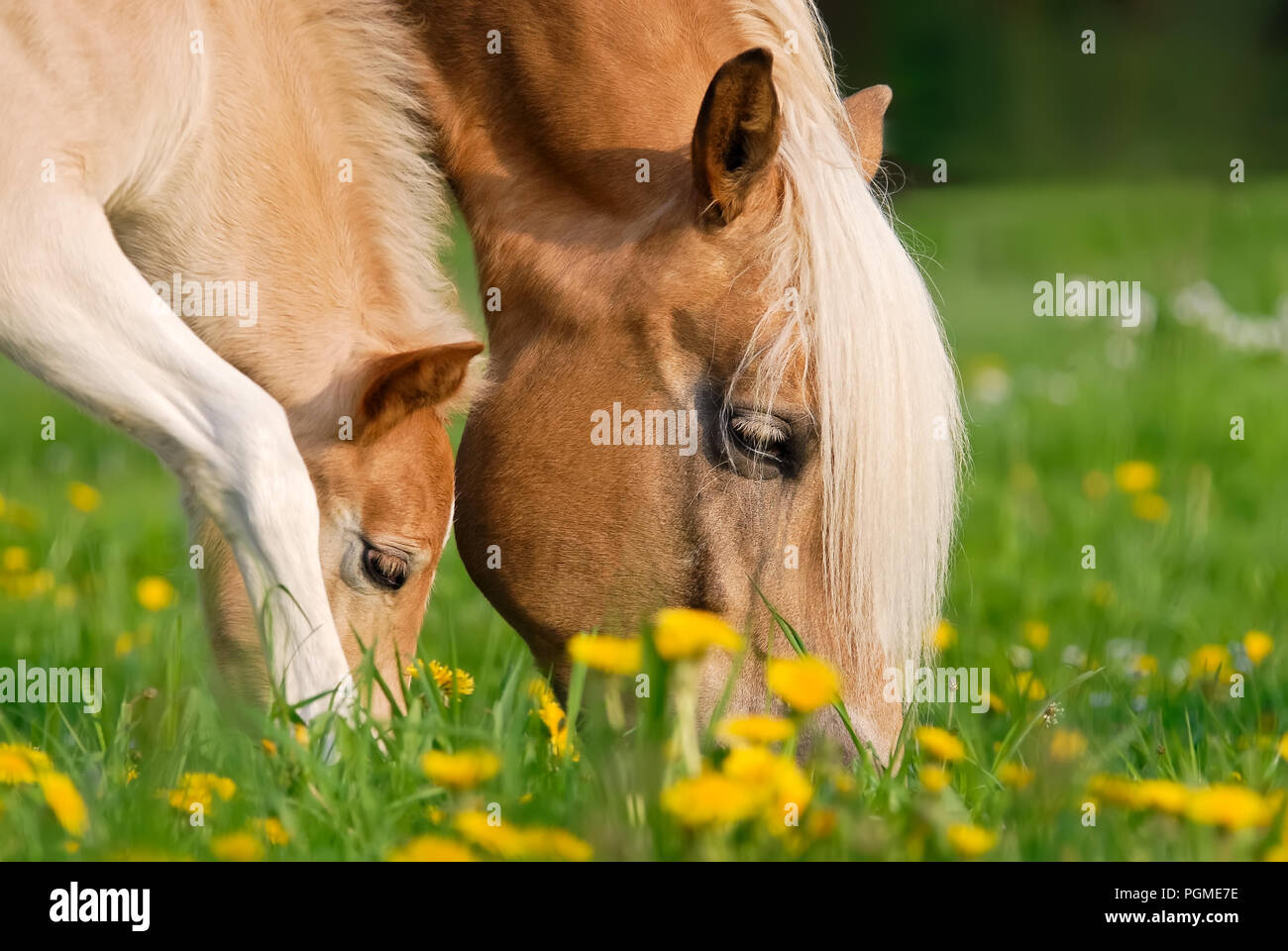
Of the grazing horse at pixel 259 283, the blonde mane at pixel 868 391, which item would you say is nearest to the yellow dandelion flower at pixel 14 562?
the grazing horse at pixel 259 283

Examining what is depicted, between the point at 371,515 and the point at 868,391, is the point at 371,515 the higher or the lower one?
the lower one

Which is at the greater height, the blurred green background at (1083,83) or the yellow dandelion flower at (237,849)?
the blurred green background at (1083,83)

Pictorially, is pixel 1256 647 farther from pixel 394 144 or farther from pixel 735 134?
pixel 394 144

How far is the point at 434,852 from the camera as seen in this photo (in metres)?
1.73

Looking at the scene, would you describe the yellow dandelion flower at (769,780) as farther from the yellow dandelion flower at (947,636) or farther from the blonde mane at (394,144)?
the yellow dandelion flower at (947,636)

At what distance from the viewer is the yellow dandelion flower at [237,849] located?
6.12ft

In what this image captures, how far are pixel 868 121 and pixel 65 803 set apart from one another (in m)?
2.38

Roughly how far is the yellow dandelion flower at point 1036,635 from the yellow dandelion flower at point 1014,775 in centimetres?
143

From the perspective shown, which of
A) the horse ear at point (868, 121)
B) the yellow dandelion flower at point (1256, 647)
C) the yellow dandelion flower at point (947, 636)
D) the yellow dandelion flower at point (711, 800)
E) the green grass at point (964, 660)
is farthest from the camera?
the yellow dandelion flower at point (947, 636)

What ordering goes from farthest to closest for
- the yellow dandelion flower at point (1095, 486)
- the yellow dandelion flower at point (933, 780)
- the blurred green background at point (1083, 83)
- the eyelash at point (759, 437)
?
the blurred green background at point (1083, 83), the yellow dandelion flower at point (1095, 486), the eyelash at point (759, 437), the yellow dandelion flower at point (933, 780)

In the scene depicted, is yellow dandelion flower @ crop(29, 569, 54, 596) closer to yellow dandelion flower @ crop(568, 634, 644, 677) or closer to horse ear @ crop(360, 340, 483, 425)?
horse ear @ crop(360, 340, 483, 425)

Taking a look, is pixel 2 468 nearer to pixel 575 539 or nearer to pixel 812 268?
pixel 575 539

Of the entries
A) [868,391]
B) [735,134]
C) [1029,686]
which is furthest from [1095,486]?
[735,134]

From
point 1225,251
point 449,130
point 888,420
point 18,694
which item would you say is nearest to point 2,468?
point 18,694
